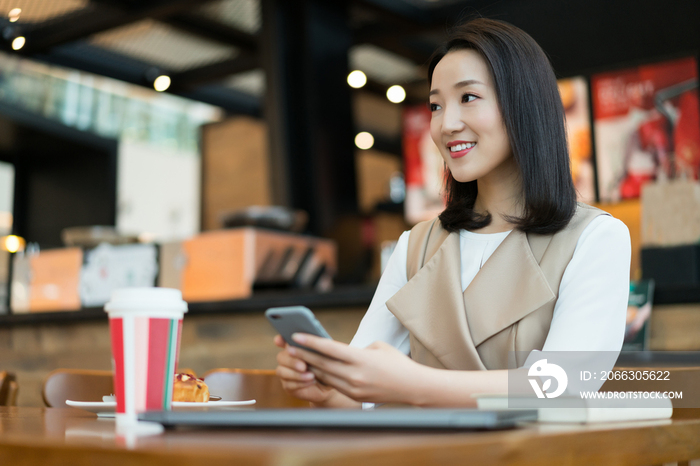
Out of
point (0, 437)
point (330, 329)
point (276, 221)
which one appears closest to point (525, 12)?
point (276, 221)

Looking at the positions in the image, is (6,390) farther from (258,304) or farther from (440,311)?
(258,304)

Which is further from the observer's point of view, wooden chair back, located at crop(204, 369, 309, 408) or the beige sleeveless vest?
wooden chair back, located at crop(204, 369, 309, 408)

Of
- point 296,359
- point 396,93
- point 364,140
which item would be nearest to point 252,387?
point 296,359

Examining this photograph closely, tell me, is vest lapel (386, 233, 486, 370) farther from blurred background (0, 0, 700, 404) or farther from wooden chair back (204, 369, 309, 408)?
blurred background (0, 0, 700, 404)

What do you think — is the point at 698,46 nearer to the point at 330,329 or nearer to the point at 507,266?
the point at 330,329

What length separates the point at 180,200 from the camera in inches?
317

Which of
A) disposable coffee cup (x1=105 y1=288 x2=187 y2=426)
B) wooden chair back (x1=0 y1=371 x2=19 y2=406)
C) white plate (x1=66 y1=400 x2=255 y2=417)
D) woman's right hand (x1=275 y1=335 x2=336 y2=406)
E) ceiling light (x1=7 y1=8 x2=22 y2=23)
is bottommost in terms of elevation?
wooden chair back (x1=0 y1=371 x2=19 y2=406)

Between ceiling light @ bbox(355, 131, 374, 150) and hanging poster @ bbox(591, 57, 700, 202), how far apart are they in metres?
3.38

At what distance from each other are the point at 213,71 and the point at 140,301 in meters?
6.09

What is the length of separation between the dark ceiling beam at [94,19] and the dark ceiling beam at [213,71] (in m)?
0.93

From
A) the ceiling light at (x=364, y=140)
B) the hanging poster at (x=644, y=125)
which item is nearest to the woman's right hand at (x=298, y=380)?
the hanging poster at (x=644, y=125)

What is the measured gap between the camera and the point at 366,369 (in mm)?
767

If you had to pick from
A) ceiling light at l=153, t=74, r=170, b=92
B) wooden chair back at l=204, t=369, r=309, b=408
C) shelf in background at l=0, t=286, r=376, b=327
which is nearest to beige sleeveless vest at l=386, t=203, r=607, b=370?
wooden chair back at l=204, t=369, r=309, b=408

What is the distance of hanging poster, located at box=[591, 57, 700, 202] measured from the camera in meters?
4.28
